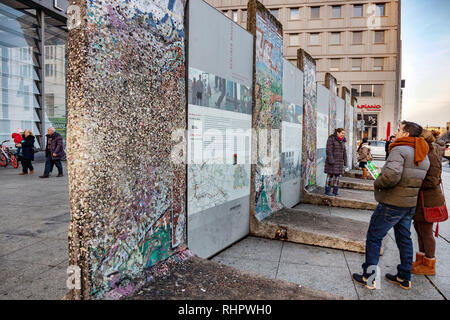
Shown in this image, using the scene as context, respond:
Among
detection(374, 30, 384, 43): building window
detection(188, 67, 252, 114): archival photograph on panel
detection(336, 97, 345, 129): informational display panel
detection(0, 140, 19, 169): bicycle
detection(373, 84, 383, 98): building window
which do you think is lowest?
detection(0, 140, 19, 169): bicycle

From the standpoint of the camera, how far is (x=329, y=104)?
11.0 m

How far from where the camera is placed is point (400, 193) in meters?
3.39

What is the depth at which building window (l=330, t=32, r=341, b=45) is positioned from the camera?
34.8 meters

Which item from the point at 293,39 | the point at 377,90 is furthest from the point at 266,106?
the point at 293,39

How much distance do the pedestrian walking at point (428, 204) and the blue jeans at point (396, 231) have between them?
0.45 m

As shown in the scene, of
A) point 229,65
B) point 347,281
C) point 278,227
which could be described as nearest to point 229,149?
point 229,65

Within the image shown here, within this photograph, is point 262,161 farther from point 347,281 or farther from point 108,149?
point 108,149

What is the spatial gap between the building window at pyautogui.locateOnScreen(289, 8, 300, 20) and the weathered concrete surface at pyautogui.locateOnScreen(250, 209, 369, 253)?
34.4 m

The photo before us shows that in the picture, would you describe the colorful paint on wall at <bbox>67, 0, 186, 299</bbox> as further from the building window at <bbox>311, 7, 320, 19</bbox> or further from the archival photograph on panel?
the building window at <bbox>311, 7, 320, 19</bbox>

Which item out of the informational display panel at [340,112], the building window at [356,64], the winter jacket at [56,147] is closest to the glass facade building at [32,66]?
the winter jacket at [56,147]

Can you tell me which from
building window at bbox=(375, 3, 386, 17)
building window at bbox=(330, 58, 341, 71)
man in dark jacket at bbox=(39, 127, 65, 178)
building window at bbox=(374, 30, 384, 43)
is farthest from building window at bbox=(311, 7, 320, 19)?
man in dark jacket at bbox=(39, 127, 65, 178)

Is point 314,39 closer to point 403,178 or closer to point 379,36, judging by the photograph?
point 379,36

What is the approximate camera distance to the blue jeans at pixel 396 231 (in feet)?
11.3

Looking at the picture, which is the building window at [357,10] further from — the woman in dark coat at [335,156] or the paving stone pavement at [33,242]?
the paving stone pavement at [33,242]
